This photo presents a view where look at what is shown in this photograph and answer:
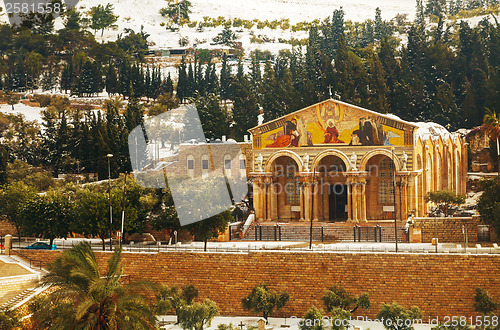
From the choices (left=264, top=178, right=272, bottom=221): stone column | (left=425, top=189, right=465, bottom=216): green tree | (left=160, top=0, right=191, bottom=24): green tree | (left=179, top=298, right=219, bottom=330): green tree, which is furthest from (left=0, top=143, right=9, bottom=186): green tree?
(left=160, top=0, right=191, bottom=24): green tree

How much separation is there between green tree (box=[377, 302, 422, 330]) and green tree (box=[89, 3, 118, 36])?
14165cm

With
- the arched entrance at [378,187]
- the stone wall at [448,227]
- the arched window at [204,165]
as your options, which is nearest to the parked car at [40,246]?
the arched window at [204,165]

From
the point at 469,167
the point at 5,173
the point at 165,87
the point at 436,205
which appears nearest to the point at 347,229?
the point at 436,205

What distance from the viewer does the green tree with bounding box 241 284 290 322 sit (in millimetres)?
46125

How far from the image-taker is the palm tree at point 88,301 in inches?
1379

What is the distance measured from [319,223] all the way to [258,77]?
201 ft

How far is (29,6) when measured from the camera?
157625 mm

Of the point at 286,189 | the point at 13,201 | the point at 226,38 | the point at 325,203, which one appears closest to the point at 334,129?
the point at 325,203

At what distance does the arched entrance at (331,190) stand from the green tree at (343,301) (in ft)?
65.4

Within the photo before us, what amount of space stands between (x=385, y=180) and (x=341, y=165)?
13.3ft

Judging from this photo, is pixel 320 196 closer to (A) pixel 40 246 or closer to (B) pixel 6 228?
(A) pixel 40 246

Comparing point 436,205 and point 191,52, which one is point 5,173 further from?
point 191,52

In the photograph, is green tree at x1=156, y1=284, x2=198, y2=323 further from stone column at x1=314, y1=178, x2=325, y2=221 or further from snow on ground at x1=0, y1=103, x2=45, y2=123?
snow on ground at x1=0, y1=103, x2=45, y2=123

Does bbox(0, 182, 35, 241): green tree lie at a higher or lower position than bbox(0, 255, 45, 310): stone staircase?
higher
